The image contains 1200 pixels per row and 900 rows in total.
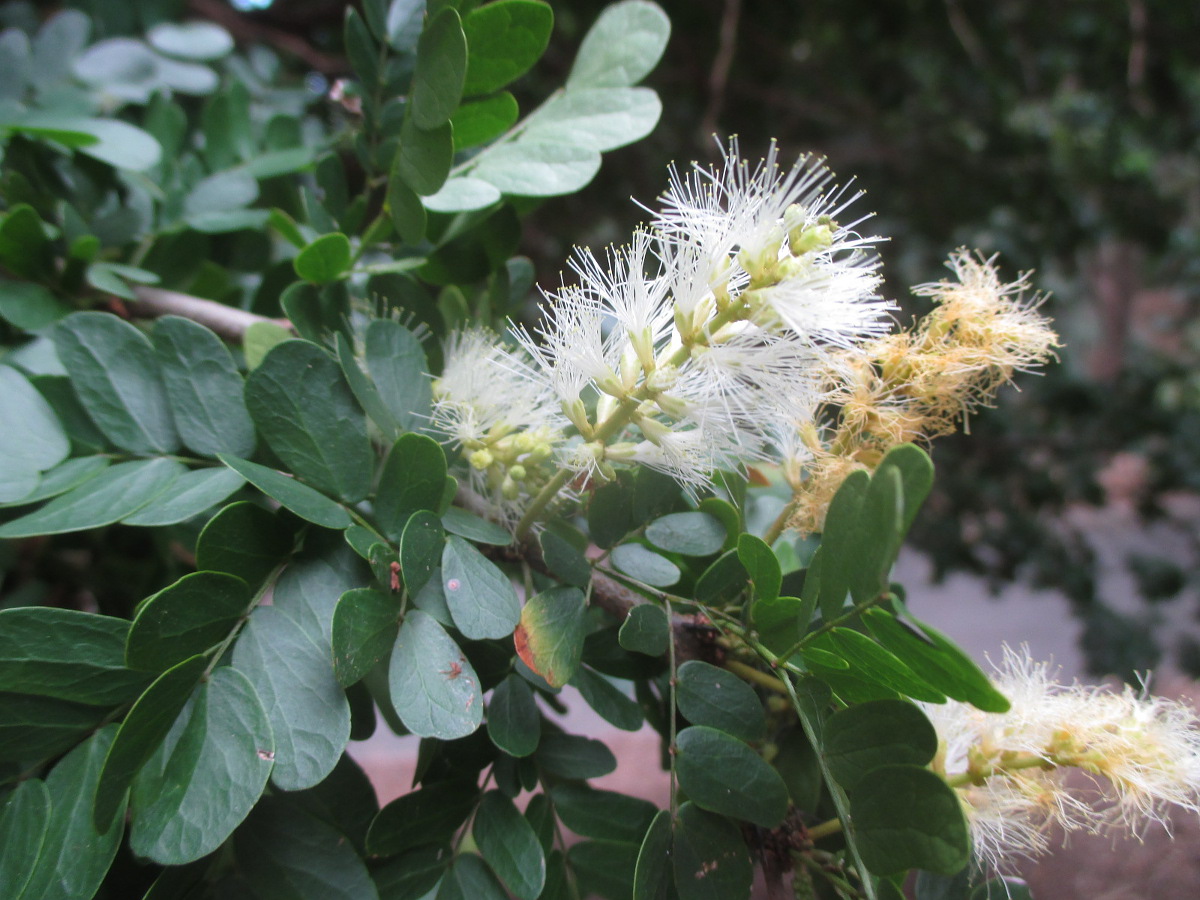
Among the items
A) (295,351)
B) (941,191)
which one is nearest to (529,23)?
(295,351)

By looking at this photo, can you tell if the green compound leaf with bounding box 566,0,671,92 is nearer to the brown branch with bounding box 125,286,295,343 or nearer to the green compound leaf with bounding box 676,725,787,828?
the brown branch with bounding box 125,286,295,343

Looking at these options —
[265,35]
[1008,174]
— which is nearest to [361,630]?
[265,35]

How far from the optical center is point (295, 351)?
0.41 meters

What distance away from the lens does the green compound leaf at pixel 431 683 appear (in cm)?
35

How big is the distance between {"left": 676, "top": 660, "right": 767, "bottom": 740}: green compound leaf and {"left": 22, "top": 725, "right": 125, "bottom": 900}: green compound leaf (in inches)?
10.7

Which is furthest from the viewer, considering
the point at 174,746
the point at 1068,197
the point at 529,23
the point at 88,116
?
the point at 1068,197

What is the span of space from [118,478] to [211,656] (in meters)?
0.13

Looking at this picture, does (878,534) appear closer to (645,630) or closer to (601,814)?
(645,630)

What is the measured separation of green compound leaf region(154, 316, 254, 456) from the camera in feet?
1.44

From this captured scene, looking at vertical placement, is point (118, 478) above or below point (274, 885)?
above

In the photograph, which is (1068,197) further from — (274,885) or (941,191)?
(274,885)

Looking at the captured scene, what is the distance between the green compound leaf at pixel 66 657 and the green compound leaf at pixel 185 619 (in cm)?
2

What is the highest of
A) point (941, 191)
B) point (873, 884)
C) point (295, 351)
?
point (941, 191)

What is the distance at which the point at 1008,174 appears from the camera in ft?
4.94
